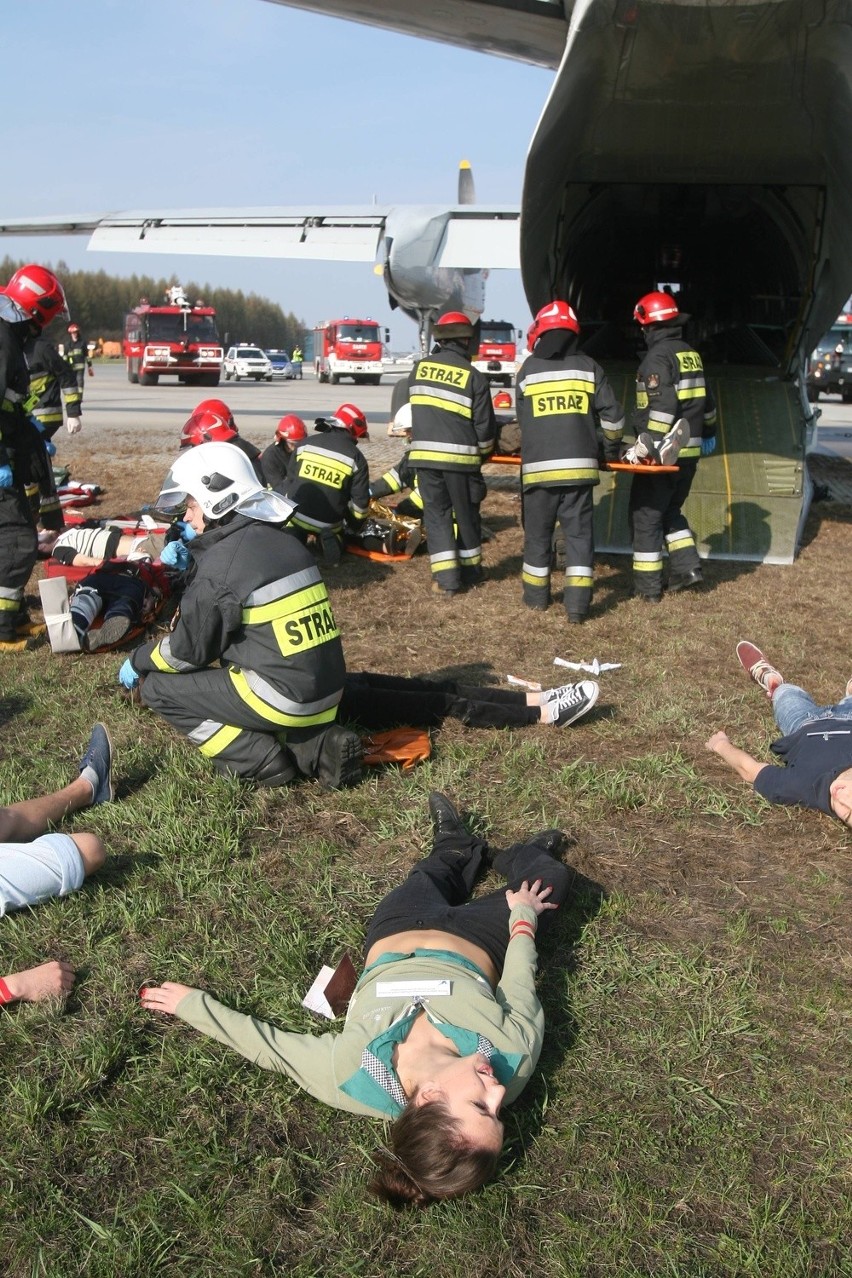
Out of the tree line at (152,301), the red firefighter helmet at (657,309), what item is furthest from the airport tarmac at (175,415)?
the tree line at (152,301)

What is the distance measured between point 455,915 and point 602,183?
29.5 ft

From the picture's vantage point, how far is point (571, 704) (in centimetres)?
506

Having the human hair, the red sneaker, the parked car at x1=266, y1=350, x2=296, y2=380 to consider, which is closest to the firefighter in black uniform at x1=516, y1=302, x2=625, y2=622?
the red sneaker

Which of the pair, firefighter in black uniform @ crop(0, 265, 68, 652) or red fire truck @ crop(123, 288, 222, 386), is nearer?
firefighter in black uniform @ crop(0, 265, 68, 652)

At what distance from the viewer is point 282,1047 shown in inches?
108

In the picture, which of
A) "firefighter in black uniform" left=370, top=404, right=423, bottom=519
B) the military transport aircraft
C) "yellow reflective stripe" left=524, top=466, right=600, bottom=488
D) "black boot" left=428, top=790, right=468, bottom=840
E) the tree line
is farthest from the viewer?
the tree line

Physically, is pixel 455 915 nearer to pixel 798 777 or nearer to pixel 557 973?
pixel 557 973

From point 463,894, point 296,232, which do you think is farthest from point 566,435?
point 296,232

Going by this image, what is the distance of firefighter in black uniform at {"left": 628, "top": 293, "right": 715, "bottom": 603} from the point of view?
7465mm

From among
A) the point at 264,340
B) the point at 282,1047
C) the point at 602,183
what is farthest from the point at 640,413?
the point at 264,340

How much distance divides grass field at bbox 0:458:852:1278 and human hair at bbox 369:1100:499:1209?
7cm

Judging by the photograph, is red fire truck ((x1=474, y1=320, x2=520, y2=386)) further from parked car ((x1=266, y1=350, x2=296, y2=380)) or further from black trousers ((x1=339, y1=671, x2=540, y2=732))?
black trousers ((x1=339, y1=671, x2=540, y2=732))

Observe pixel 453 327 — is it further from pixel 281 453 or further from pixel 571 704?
pixel 571 704

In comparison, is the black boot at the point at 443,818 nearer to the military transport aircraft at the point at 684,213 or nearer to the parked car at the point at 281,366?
the military transport aircraft at the point at 684,213
